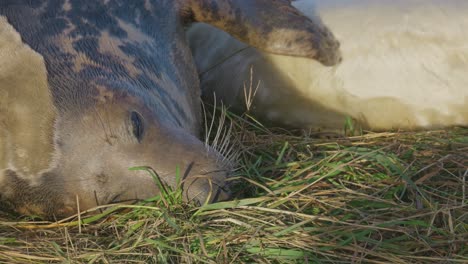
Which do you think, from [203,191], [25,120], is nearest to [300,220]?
[203,191]

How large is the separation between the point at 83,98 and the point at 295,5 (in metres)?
1.38

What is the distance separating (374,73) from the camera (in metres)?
3.21

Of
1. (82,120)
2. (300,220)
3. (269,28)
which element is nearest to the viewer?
(300,220)

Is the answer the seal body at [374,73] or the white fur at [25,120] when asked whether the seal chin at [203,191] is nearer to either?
the white fur at [25,120]

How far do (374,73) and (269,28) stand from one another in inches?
19.5

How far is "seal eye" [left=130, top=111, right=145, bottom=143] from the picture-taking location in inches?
98.2

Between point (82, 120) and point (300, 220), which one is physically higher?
point (82, 120)

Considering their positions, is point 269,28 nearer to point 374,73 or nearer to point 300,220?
point 374,73

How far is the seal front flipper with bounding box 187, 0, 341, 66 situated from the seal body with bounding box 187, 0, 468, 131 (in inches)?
2.5

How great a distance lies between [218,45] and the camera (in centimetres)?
374

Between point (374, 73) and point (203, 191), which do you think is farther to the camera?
point (374, 73)

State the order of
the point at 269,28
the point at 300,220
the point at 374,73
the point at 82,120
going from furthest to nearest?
the point at 269,28
the point at 374,73
the point at 82,120
the point at 300,220

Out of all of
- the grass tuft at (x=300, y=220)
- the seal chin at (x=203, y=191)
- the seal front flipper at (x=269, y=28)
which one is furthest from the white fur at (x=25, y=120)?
the seal front flipper at (x=269, y=28)

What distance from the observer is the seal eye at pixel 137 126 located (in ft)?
8.18
